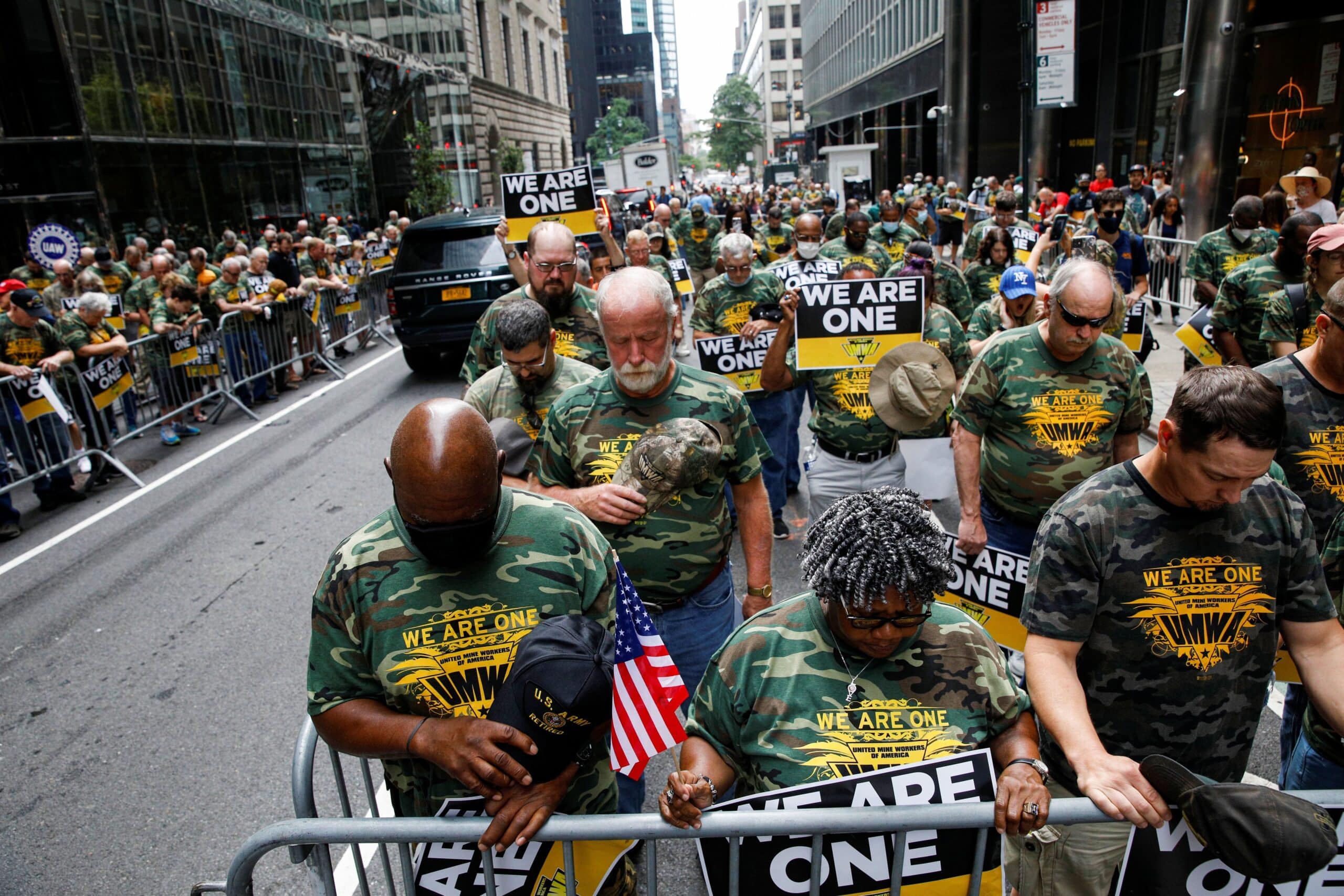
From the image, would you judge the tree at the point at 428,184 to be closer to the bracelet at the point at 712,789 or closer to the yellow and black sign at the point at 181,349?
the yellow and black sign at the point at 181,349

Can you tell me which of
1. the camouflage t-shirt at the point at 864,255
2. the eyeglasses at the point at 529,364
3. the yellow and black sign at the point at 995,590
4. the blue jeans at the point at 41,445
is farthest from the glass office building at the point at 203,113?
the yellow and black sign at the point at 995,590

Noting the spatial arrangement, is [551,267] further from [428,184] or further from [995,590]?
[428,184]

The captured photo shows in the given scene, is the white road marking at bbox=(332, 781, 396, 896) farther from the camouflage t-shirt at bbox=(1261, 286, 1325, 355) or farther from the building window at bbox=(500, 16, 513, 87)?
the building window at bbox=(500, 16, 513, 87)

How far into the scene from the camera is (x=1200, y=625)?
7.92 feet

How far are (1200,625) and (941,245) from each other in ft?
61.1

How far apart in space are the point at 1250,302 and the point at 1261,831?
4.55 metres

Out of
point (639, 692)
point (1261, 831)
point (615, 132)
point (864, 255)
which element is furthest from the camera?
point (615, 132)

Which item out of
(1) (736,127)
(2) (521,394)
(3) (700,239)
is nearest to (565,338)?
(2) (521,394)

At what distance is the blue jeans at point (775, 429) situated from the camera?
21.7 feet

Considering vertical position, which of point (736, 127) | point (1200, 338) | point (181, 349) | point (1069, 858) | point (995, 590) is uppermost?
point (736, 127)

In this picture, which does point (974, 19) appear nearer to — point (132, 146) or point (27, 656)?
point (132, 146)

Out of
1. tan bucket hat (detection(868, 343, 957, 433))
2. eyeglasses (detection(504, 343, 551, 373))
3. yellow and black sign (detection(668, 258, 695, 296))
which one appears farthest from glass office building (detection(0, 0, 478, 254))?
tan bucket hat (detection(868, 343, 957, 433))

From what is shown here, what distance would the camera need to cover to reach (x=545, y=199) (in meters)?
8.37

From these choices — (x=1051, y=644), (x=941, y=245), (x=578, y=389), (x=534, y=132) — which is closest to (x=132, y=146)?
(x=941, y=245)
